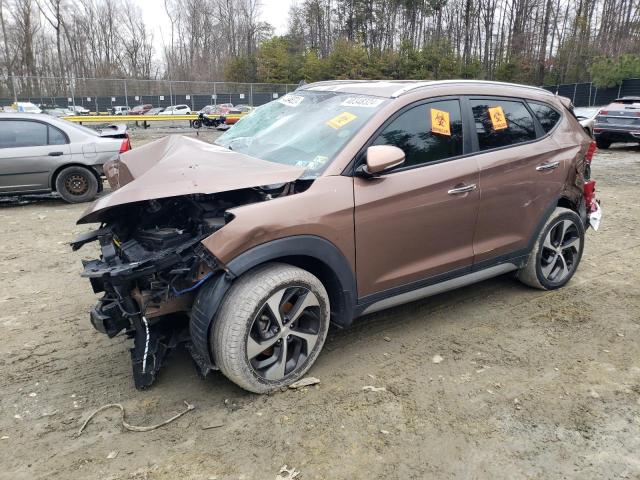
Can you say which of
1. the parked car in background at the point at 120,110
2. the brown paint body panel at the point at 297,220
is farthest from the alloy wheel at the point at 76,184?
the parked car in background at the point at 120,110

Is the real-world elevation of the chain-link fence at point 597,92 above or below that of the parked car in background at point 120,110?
above

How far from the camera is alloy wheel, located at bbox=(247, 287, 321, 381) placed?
3008mm

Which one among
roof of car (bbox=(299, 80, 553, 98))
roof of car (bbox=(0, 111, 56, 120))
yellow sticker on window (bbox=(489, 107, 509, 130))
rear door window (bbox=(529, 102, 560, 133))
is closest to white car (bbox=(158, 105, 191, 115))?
roof of car (bbox=(0, 111, 56, 120))

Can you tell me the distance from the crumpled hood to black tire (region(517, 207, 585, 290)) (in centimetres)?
245

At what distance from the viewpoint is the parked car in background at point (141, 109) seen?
29.8 meters

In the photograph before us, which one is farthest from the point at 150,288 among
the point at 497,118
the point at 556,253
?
the point at 556,253

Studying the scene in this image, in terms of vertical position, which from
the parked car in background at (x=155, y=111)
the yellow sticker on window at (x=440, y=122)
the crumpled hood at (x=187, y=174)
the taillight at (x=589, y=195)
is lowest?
the taillight at (x=589, y=195)

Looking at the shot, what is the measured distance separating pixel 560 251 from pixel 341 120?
247 cm

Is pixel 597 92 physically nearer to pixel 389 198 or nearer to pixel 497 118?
pixel 497 118

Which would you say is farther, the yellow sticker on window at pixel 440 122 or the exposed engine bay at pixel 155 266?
the yellow sticker on window at pixel 440 122

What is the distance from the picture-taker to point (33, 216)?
Answer: 783 centimetres

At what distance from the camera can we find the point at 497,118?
4074 mm

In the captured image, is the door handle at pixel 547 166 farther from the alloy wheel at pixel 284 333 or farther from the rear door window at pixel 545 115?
the alloy wheel at pixel 284 333

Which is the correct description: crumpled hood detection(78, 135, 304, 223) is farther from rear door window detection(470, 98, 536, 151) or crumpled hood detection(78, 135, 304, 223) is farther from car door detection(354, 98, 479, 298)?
rear door window detection(470, 98, 536, 151)
